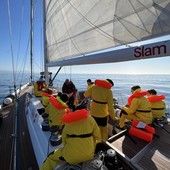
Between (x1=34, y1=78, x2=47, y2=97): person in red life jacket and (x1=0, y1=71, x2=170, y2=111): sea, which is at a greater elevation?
(x1=34, y1=78, x2=47, y2=97): person in red life jacket

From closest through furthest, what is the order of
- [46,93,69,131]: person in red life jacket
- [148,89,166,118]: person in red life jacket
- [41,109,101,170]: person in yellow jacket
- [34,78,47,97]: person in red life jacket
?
[41,109,101,170]: person in yellow jacket
[46,93,69,131]: person in red life jacket
[148,89,166,118]: person in red life jacket
[34,78,47,97]: person in red life jacket

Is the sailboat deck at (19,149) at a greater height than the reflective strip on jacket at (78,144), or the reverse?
the reflective strip on jacket at (78,144)

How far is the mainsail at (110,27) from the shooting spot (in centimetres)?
145

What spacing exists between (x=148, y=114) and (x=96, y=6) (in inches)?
81.7

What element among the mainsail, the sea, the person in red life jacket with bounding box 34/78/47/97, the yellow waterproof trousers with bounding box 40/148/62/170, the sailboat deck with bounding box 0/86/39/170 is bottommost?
the sea

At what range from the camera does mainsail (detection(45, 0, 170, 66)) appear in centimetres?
145

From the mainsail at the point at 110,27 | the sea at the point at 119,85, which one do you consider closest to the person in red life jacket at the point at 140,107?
the mainsail at the point at 110,27

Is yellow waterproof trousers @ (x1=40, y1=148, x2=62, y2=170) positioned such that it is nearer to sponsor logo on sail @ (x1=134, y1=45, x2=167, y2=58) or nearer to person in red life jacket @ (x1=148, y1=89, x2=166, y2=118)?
sponsor logo on sail @ (x1=134, y1=45, x2=167, y2=58)

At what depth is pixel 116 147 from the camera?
2.19 m

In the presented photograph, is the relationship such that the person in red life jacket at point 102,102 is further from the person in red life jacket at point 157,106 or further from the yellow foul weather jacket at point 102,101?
the person in red life jacket at point 157,106

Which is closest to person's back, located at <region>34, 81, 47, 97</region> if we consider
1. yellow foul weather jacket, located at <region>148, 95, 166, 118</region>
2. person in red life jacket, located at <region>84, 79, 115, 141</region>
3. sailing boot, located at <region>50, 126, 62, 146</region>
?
person in red life jacket, located at <region>84, 79, 115, 141</region>

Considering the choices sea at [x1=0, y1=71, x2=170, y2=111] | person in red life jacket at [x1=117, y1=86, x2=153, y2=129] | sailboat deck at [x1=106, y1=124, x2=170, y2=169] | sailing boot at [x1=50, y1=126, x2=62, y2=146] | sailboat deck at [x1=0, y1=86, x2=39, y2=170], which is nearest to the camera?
sailboat deck at [x1=106, y1=124, x2=170, y2=169]

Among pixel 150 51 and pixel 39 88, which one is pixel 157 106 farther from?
pixel 39 88

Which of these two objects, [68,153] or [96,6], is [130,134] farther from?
[96,6]
